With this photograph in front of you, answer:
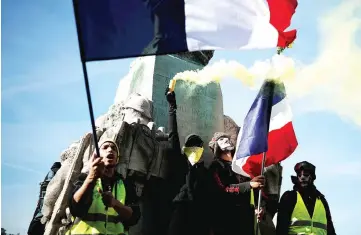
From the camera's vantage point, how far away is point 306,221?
6941mm

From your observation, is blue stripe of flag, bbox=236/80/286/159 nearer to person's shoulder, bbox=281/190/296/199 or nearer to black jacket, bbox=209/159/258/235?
black jacket, bbox=209/159/258/235

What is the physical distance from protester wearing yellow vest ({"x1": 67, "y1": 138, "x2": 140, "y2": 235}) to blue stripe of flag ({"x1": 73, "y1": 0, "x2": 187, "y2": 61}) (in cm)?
100

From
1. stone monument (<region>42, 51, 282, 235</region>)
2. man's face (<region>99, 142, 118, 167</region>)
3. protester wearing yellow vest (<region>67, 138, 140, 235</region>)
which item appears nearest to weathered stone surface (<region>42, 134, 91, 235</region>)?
stone monument (<region>42, 51, 282, 235</region>)

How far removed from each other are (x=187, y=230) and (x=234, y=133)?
3164mm

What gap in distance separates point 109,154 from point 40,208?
4530mm

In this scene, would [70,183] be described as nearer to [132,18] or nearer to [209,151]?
[209,151]

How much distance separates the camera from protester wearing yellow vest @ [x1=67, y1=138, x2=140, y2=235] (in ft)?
16.6

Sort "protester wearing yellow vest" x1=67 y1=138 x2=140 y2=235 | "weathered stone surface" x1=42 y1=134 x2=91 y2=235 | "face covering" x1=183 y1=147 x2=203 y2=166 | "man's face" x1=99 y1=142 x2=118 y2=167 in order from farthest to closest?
"weathered stone surface" x1=42 y1=134 x2=91 y2=235, "face covering" x1=183 y1=147 x2=203 y2=166, "man's face" x1=99 y1=142 x2=118 y2=167, "protester wearing yellow vest" x1=67 y1=138 x2=140 y2=235

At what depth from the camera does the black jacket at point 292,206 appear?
7012 millimetres

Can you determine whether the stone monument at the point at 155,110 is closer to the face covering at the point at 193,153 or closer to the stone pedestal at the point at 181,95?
the stone pedestal at the point at 181,95

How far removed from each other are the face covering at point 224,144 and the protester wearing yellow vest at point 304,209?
127 centimetres

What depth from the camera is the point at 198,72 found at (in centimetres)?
1011

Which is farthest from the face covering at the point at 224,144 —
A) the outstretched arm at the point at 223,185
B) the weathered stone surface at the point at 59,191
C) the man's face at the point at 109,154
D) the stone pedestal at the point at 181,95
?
the man's face at the point at 109,154

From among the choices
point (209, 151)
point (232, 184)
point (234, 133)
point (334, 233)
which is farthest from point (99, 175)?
point (234, 133)
